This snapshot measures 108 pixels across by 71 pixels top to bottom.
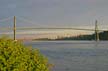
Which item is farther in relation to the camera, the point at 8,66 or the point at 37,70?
the point at 37,70

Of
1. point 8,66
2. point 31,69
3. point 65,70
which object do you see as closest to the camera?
point 8,66

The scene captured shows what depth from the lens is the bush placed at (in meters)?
8.38

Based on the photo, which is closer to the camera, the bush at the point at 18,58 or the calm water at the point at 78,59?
the bush at the point at 18,58

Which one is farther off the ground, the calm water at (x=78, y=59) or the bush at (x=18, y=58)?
the bush at (x=18, y=58)

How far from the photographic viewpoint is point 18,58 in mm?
8602

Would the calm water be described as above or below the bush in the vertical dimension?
below

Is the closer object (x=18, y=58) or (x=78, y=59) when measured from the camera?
(x=18, y=58)

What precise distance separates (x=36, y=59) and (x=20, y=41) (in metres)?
0.55

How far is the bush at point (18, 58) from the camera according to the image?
838 centimetres

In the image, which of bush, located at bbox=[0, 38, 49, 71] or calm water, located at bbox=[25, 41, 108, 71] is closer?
bush, located at bbox=[0, 38, 49, 71]

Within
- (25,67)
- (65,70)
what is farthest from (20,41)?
(65,70)

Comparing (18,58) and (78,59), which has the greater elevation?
(18,58)

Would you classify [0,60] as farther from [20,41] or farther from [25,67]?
[20,41]

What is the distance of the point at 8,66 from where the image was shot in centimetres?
835
